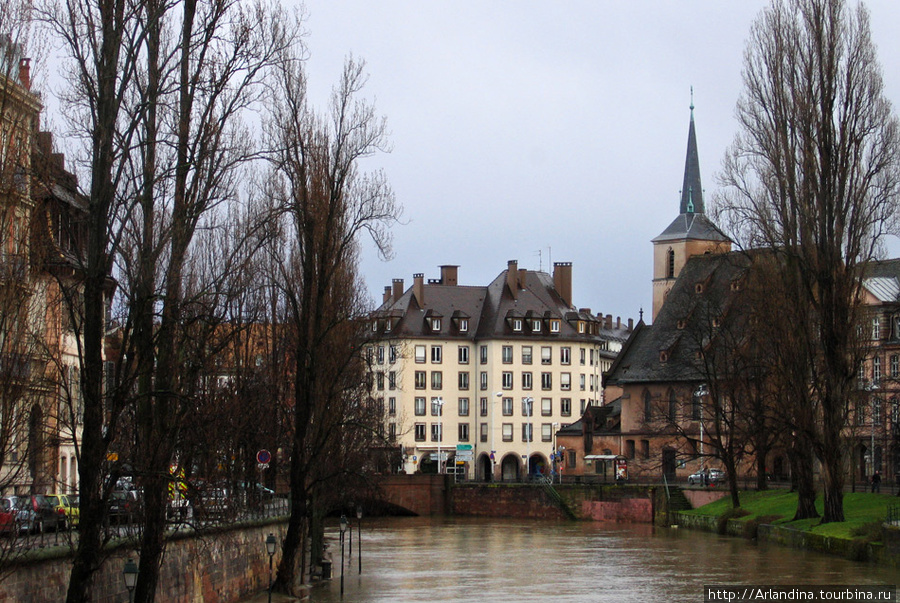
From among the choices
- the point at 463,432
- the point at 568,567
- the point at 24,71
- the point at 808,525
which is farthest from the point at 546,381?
the point at 24,71

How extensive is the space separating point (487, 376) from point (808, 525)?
62810 mm

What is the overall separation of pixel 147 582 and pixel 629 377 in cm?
8162

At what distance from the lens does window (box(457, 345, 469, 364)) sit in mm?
120812

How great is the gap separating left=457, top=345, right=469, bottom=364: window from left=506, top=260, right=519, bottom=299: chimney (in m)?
6.54

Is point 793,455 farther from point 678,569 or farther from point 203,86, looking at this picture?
point 203,86

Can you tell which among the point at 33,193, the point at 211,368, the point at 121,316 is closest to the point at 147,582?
the point at 121,316

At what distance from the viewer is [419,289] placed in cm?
12094

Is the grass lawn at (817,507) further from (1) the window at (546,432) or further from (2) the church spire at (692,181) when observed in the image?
(2) the church spire at (692,181)

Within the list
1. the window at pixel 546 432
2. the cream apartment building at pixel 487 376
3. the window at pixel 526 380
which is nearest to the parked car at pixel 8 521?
the cream apartment building at pixel 487 376

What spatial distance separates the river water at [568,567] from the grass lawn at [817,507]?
1.42 meters

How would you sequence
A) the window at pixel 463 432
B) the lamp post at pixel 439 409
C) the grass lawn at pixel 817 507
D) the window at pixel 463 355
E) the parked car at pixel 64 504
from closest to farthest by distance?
1. the parked car at pixel 64 504
2. the grass lawn at pixel 817 507
3. the lamp post at pixel 439 409
4. the window at pixel 463 432
5. the window at pixel 463 355

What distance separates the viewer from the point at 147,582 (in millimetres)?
27047

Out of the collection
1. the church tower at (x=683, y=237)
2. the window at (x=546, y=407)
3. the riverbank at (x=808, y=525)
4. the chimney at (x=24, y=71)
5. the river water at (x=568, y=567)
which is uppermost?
the church tower at (x=683, y=237)

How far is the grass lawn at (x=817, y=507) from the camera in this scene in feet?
175
